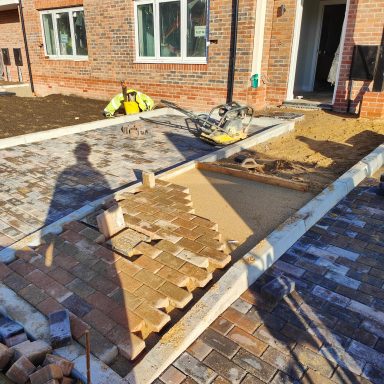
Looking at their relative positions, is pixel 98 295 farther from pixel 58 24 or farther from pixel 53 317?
pixel 58 24

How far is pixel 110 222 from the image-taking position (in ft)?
10.4

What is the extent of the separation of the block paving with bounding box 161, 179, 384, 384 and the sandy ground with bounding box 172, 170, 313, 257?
42cm

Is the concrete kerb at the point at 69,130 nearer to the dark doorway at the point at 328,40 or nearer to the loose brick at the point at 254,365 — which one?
the dark doorway at the point at 328,40

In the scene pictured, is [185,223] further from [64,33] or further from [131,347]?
[64,33]

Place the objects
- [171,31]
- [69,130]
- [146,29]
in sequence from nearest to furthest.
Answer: [69,130] → [171,31] → [146,29]

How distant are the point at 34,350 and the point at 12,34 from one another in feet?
53.5

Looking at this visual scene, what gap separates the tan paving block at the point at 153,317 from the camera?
228 centimetres

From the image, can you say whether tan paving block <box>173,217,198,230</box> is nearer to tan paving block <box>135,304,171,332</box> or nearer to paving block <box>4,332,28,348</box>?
tan paving block <box>135,304,171,332</box>

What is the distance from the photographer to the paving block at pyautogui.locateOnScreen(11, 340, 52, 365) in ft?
6.59

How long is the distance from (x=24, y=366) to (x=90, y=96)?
11.3 metres

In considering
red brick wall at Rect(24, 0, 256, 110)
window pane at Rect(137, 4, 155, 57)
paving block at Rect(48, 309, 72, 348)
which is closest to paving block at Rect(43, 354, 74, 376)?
paving block at Rect(48, 309, 72, 348)

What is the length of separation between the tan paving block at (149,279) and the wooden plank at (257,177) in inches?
91.1

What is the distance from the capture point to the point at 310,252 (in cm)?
310

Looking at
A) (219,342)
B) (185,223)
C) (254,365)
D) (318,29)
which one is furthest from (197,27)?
(254,365)
